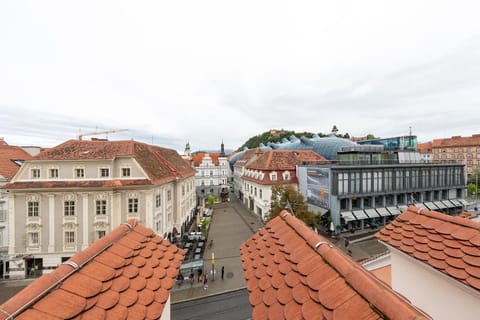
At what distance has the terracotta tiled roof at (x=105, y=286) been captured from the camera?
2.56 m

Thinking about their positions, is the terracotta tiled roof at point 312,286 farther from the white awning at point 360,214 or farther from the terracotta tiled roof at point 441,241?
the white awning at point 360,214

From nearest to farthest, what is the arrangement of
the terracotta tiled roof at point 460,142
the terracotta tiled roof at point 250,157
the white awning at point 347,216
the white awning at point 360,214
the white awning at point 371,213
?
the white awning at point 347,216
the white awning at point 360,214
the white awning at point 371,213
the terracotta tiled roof at point 250,157
the terracotta tiled roof at point 460,142

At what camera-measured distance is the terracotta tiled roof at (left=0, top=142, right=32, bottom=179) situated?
2234 centimetres

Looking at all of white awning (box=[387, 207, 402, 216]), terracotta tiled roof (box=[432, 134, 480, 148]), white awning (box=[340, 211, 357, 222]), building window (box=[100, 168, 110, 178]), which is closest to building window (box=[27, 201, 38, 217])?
building window (box=[100, 168, 110, 178])

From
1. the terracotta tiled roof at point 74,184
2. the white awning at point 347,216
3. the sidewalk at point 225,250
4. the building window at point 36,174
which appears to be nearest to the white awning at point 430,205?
the white awning at point 347,216

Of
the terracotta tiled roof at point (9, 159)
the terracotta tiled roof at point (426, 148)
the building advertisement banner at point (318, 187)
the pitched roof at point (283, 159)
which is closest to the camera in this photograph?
the terracotta tiled roof at point (9, 159)

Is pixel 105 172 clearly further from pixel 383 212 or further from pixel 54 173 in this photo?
pixel 383 212

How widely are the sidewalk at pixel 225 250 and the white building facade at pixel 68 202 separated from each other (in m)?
6.98

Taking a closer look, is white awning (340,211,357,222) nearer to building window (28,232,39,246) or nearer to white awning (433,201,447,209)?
white awning (433,201,447,209)

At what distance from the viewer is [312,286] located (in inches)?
114

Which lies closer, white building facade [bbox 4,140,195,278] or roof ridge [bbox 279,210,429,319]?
roof ridge [bbox 279,210,429,319]

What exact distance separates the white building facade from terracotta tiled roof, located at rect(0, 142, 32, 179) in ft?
18.7

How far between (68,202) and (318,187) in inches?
1124

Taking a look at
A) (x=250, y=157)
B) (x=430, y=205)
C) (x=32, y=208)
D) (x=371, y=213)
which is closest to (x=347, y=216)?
(x=371, y=213)
